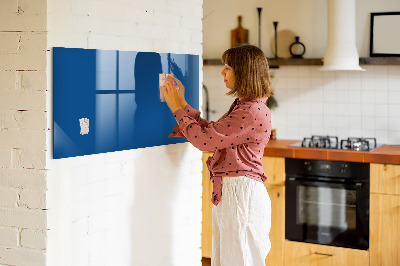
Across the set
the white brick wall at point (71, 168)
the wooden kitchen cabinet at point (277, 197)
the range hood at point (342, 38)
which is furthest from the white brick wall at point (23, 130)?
the range hood at point (342, 38)

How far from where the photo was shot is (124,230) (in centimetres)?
276

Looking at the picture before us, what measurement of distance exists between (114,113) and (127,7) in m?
0.48

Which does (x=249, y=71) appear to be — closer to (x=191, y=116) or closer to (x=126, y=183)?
(x=191, y=116)

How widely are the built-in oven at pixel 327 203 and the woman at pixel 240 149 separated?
1.56 meters

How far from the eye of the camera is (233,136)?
271cm

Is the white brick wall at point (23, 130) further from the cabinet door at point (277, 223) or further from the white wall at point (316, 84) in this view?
the white wall at point (316, 84)

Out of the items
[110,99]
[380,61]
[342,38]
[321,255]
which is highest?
[342,38]

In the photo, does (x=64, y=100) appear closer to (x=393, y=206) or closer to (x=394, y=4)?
(x=393, y=206)

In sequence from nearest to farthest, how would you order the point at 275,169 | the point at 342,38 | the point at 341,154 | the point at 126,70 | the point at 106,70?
Answer: the point at 106,70 < the point at 126,70 < the point at 341,154 < the point at 275,169 < the point at 342,38

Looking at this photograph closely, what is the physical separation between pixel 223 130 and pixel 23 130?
0.87m

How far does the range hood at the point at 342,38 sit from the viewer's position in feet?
15.0

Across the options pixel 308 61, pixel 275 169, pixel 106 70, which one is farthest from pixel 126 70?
pixel 308 61

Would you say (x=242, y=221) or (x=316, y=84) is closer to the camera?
(x=242, y=221)

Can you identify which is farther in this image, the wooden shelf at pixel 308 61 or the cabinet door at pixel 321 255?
the wooden shelf at pixel 308 61
